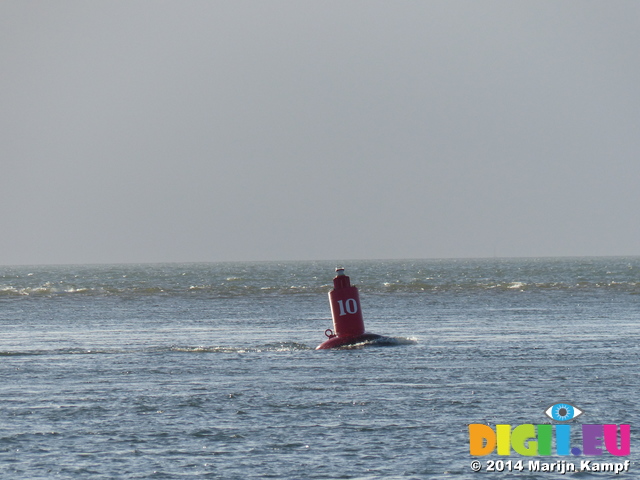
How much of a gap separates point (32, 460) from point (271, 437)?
372cm

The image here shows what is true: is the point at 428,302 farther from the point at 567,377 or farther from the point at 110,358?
the point at 567,377

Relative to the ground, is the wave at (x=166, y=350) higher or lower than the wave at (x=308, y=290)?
higher

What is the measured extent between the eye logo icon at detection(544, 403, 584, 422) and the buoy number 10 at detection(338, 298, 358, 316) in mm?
13241

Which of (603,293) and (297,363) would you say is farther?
(603,293)

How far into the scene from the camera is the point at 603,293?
71.8 meters

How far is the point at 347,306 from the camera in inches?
1258

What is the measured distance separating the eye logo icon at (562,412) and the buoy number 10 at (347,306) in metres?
13.2

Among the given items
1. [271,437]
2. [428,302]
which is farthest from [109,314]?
[271,437]

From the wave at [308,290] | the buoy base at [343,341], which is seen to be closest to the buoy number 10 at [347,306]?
the buoy base at [343,341]

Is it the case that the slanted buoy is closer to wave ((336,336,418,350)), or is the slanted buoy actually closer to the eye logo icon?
wave ((336,336,418,350))

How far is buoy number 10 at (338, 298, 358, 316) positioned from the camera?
105 ft

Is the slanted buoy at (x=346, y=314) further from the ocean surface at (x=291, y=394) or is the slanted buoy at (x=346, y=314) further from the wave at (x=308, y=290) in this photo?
the wave at (x=308, y=290)

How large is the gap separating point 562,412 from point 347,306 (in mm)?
14077

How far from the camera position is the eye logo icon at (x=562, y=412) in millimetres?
17812
